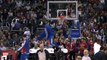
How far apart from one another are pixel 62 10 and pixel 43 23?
5.95ft

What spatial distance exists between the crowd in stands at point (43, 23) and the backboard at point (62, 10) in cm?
52

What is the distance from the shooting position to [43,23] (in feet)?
87.5

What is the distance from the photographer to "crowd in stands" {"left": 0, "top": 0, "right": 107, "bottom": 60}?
1980cm

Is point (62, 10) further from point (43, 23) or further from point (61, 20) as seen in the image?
point (43, 23)

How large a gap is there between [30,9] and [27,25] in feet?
11.6

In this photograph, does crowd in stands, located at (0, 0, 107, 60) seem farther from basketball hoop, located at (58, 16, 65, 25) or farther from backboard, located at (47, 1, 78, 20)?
backboard, located at (47, 1, 78, 20)

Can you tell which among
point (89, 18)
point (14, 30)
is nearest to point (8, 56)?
point (14, 30)

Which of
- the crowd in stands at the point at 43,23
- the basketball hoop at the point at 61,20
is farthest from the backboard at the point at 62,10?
the crowd in stands at the point at 43,23

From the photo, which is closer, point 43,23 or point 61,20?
point 61,20

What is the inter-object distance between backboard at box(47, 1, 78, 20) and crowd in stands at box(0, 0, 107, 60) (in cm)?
52

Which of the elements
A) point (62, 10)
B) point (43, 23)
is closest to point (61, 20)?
point (62, 10)

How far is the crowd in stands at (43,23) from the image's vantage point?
65.0 feet

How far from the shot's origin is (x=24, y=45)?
61.4 feet

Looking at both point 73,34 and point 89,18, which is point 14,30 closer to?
point 73,34
